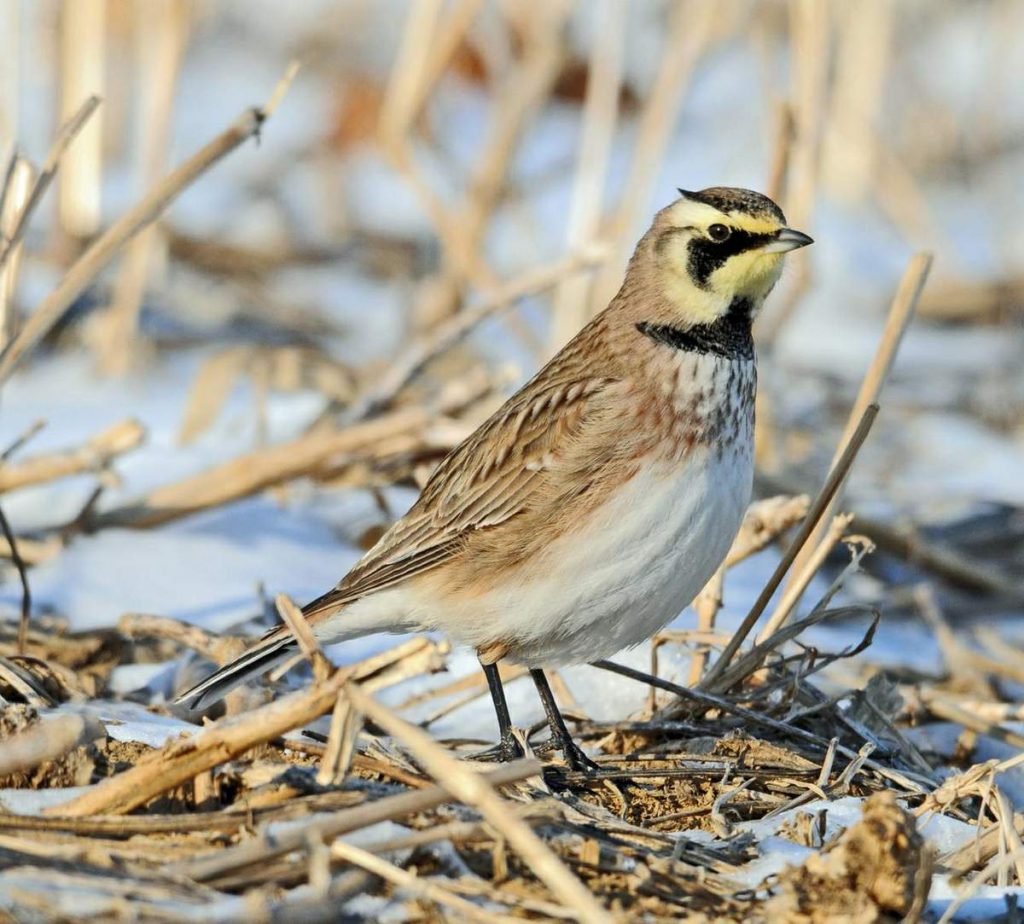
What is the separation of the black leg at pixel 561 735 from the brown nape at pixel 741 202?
1275 millimetres

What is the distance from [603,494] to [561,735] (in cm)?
60

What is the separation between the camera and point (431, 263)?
33.8ft

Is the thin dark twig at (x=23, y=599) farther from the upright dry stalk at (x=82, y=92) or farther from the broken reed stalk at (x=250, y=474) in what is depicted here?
the upright dry stalk at (x=82, y=92)

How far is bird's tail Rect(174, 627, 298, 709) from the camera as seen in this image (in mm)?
3871

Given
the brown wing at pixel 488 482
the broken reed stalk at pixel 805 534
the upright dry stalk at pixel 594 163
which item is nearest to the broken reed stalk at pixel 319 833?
the brown wing at pixel 488 482

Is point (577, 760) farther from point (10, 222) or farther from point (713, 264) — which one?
point (10, 222)

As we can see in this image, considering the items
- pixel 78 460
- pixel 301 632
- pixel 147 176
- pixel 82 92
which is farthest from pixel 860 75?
pixel 301 632

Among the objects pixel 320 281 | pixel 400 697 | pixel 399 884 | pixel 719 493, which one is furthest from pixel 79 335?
pixel 399 884

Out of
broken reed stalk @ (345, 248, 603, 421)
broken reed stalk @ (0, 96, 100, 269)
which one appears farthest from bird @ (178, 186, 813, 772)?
broken reed stalk @ (345, 248, 603, 421)

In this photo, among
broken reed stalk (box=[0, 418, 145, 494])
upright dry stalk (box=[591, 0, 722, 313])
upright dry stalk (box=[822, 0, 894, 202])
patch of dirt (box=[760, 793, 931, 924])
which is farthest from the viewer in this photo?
upright dry stalk (box=[822, 0, 894, 202])

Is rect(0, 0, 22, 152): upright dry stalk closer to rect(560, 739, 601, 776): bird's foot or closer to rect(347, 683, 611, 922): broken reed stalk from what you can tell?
rect(560, 739, 601, 776): bird's foot

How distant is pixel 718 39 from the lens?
8812 mm

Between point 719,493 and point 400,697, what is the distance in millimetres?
1305

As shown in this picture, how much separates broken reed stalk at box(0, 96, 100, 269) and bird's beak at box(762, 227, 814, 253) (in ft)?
6.12
